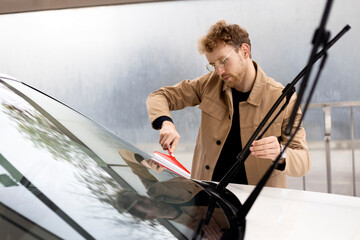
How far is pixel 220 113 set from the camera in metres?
1.79

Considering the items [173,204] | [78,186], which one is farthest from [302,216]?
[78,186]

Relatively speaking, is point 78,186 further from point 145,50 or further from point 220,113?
point 145,50

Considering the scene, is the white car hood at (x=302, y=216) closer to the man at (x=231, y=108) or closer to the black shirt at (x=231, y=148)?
the man at (x=231, y=108)

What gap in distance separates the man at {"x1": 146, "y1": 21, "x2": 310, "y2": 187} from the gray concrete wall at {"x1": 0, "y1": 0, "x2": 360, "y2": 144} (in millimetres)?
2731

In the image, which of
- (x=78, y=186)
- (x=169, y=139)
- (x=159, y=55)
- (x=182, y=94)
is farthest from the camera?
(x=159, y=55)

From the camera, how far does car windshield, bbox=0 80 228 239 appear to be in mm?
537

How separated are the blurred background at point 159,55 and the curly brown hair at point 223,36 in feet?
9.05

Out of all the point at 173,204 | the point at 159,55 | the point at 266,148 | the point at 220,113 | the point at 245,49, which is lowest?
the point at 173,204

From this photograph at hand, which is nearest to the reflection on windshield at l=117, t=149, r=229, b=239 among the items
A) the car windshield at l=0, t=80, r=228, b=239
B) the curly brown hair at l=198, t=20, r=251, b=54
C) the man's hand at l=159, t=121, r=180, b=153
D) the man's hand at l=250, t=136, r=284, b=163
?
the car windshield at l=0, t=80, r=228, b=239

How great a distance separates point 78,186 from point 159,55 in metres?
4.33

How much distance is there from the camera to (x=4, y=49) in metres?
5.25

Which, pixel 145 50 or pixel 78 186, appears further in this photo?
pixel 145 50

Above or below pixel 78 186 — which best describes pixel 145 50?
above

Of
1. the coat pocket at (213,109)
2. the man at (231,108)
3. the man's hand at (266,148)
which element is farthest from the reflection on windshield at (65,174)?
the coat pocket at (213,109)
